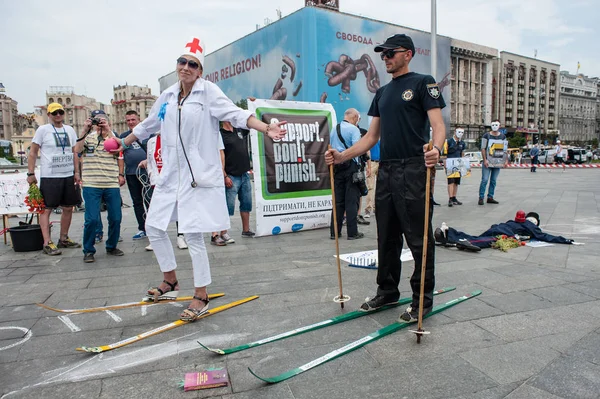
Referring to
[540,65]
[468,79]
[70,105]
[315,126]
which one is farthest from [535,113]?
[70,105]

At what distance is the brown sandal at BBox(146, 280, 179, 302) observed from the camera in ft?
12.7

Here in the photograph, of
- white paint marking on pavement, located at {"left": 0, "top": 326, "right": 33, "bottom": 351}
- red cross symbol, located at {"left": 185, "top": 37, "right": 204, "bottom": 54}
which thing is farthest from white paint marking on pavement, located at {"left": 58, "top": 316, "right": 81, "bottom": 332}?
red cross symbol, located at {"left": 185, "top": 37, "right": 204, "bottom": 54}

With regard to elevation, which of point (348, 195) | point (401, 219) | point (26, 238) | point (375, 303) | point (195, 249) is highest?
point (401, 219)

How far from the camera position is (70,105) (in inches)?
5768

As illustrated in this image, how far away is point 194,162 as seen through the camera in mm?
3490

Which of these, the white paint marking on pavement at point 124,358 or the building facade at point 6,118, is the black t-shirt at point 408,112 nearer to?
the white paint marking on pavement at point 124,358

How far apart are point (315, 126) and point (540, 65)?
117349 mm

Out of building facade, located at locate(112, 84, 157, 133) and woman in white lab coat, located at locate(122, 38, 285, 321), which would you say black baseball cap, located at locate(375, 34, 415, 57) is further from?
building facade, located at locate(112, 84, 157, 133)

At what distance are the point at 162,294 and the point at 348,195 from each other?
3717 mm

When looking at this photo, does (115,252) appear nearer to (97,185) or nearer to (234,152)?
(97,185)

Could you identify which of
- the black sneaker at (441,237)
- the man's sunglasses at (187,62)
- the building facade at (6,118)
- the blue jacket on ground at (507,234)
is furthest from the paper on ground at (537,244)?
the building facade at (6,118)

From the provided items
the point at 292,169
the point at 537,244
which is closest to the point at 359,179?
the point at 292,169

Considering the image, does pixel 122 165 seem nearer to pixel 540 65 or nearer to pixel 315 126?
pixel 315 126

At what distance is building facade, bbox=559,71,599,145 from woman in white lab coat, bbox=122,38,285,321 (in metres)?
138
